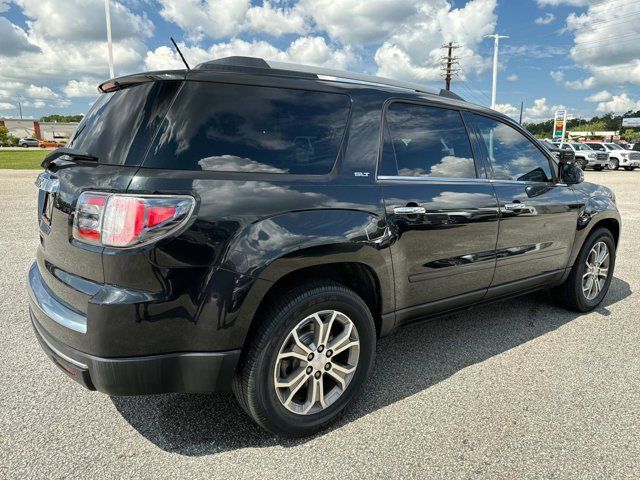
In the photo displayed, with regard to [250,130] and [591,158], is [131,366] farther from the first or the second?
[591,158]

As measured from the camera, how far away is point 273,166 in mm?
2314

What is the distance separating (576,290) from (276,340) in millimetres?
3223

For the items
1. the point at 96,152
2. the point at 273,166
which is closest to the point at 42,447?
the point at 96,152

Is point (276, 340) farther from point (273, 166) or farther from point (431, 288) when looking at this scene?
point (431, 288)

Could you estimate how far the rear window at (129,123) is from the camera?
83.1 inches

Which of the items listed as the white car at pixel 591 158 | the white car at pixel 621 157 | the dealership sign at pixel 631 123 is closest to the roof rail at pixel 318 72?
the white car at pixel 591 158

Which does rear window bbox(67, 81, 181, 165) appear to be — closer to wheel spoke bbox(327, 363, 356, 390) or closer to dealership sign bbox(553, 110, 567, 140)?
wheel spoke bbox(327, 363, 356, 390)

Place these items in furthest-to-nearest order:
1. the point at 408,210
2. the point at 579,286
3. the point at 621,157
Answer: the point at 621,157
the point at 579,286
the point at 408,210

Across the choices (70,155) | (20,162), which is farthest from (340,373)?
(20,162)

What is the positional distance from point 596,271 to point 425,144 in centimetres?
256

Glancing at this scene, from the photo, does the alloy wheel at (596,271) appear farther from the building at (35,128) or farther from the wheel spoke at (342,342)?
the building at (35,128)

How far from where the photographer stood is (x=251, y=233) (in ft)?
7.01

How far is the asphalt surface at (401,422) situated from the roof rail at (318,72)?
1869 millimetres

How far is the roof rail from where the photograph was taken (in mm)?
2406
